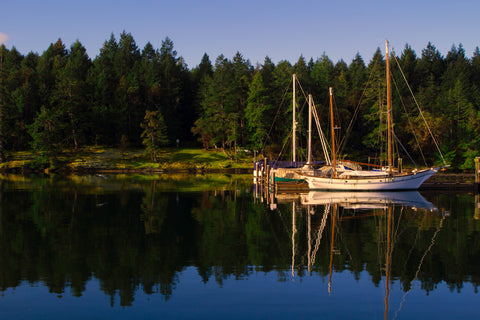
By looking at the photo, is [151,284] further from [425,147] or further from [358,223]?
[425,147]

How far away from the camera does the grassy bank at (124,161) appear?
238 ft

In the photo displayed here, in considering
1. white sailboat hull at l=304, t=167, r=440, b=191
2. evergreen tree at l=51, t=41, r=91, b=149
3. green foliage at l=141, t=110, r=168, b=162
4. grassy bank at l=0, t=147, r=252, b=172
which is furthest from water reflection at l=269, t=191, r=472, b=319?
evergreen tree at l=51, t=41, r=91, b=149

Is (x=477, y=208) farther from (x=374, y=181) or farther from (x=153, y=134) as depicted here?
(x=153, y=134)

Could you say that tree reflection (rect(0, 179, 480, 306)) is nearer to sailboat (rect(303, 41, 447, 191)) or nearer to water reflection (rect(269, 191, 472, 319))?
water reflection (rect(269, 191, 472, 319))

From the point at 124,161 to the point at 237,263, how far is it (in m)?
63.2

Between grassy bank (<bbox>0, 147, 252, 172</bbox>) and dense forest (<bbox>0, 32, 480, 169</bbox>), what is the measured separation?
6.75ft

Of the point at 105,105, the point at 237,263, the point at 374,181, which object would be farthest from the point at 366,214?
the point at 105,105

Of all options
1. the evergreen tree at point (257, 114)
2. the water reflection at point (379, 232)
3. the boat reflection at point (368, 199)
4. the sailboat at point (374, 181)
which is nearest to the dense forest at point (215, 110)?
the evergreen tree at point (257, 114)

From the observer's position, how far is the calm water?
1212 cm

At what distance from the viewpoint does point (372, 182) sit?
4134 cm

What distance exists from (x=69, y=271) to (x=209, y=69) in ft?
339

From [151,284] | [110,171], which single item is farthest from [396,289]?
[110,171]

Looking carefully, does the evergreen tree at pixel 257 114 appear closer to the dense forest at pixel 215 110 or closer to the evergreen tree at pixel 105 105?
the dense forest at pixel 215 110

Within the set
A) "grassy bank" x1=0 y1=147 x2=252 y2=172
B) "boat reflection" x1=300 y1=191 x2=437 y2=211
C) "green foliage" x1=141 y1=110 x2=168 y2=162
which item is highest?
"green foliage" x1=141 y1=110 x2=168 y2=162
